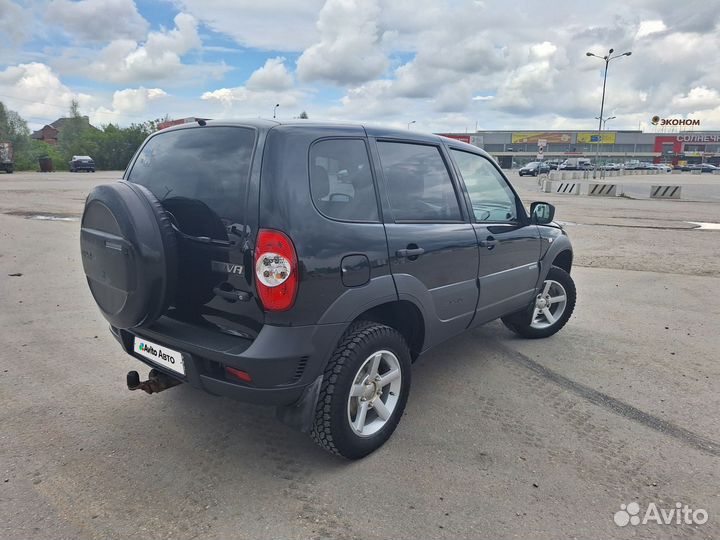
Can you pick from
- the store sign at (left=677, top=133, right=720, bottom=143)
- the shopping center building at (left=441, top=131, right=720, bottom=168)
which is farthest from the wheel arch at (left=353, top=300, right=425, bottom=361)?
the store sign at (left=677, top=133, right=720, bottom=143)

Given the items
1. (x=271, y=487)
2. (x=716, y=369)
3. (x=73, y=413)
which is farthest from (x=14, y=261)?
(x=716, y=369)

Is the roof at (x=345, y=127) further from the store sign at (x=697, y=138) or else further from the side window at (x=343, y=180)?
the store sign at (x=697, y=138)

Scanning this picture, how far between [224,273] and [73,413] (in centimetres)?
165

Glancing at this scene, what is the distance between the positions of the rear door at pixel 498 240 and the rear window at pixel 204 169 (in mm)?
1698

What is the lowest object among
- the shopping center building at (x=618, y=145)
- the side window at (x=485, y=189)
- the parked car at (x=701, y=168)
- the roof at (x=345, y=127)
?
the side window at (x=485, y=189)

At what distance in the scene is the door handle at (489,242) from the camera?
359 cm

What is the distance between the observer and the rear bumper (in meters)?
2.38

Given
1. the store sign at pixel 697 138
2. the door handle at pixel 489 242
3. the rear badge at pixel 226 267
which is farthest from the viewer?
the store sign at pixel 697 138

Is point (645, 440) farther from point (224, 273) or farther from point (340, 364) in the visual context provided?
point (224, 273)

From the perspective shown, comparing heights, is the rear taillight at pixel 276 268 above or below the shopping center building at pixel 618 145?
below

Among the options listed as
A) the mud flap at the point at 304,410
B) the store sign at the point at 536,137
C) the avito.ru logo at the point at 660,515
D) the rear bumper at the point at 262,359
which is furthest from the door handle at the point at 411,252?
the store sign at the point at 536,137

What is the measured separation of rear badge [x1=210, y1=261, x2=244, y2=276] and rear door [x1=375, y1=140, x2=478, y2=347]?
2.78 feet


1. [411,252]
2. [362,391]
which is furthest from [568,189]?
[362,391]

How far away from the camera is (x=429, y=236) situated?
123 inches
